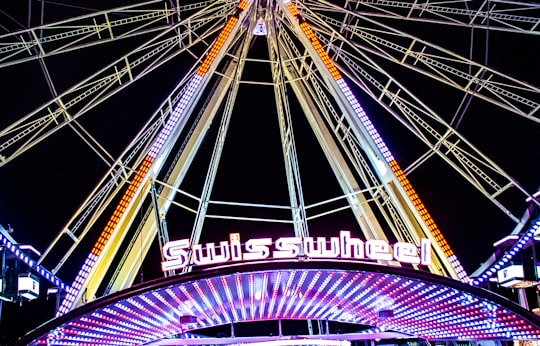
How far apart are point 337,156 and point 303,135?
9504 mm

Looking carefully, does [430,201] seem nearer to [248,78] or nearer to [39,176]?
[248,78]

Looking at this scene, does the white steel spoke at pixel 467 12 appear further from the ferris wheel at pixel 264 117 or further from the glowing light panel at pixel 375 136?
the glowing light panel at pixel 375 136

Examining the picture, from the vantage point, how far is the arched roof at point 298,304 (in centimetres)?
1631

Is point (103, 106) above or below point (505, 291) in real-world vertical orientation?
above

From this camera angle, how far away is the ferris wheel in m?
21.2

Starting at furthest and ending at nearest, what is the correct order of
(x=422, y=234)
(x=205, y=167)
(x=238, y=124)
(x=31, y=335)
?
(x=205, y=167)
(x=238, y=124)
(x=422, y=234)
(x=31, y=335)

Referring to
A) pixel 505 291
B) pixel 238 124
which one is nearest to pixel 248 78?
pixel 238 124

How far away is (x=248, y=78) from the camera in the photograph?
111 feet

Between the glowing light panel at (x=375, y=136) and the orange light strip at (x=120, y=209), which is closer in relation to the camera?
the orange light strip at (x=120, y=209)

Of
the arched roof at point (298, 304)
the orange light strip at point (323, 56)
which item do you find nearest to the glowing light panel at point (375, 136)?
the orange light strip at point (323, 56)

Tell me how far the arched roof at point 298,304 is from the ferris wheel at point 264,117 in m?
1.65

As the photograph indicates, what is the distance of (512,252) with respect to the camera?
2231cm

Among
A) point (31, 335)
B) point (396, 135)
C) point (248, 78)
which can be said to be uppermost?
point (248, 78)

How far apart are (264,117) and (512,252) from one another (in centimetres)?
1649
